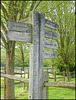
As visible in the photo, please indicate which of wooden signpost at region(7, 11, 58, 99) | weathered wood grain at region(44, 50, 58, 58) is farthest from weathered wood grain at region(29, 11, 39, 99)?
weathered wood grain at region(44, 50, 58, 58)

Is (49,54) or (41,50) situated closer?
(41,50)

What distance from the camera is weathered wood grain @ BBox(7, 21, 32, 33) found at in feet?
5.18

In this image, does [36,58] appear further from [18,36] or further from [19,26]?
[19,26]

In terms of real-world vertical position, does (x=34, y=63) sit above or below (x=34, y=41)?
below

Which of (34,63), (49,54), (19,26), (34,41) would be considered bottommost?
(34,63)

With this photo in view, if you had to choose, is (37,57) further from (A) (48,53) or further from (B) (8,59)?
(B) (8,59)

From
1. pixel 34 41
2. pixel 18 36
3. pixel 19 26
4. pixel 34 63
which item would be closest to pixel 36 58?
pixel 34 63

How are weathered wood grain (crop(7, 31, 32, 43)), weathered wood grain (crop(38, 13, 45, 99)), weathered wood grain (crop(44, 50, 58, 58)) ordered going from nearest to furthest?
weathered wood grain (crop(7, 31, 32, 43)) < weathered wood grain (crop(38, 13, 45, 99)) < weathered wood grain (crop(44, 50, 58, 58))

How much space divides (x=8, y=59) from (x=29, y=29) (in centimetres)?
330

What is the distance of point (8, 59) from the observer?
473cm

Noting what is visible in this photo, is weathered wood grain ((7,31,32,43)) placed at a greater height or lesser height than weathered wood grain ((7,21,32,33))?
lesser

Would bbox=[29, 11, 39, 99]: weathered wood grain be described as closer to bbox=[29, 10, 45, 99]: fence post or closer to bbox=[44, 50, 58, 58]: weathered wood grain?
bbox=[29, 10, 45, 99]: fence post

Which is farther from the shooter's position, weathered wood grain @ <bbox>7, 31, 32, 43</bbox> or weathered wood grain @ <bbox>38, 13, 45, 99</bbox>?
weathered wood grain @ <bbox>38, 13, 45, 99</bbox>

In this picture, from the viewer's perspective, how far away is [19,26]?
64.7 inches
